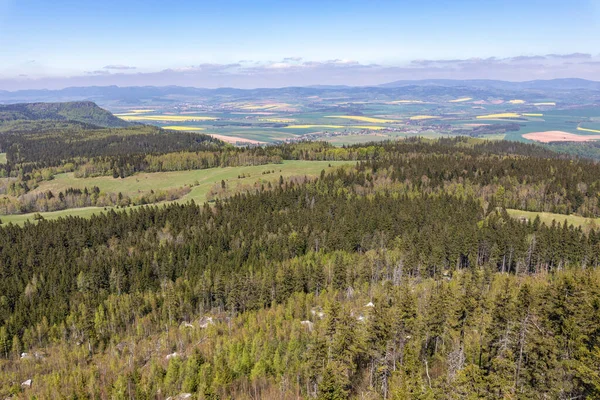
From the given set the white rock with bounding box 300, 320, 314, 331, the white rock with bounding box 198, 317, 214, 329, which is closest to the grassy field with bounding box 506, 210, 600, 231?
the white rock with bounding box 300, 320, 314, 331

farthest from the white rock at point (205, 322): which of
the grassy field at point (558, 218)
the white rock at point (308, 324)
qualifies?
the grassy field at point (558, 218)

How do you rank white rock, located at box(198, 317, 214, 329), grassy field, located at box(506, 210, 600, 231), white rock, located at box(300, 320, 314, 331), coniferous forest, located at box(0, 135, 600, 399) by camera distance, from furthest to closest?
grassy field, located at box(506, 210, 600, 231), white rock, located at box(198, 317, 214, 329), white rock, located at box(300, 320, 314, 331), coniferous forest, located at box(0, 135, 600, 399)

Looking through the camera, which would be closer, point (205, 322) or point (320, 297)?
point (320, 297)

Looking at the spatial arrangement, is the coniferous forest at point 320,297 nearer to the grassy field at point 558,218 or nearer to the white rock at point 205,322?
the white rock at point 205,322

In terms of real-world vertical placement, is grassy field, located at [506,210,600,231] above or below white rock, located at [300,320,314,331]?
above

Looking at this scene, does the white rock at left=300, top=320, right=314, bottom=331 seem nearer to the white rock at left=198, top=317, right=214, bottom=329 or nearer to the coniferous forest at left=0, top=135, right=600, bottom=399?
the coniferous forest at left=0, top=135, right=600, bottom=399

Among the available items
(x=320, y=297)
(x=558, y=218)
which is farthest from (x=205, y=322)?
(x=558, y=218)

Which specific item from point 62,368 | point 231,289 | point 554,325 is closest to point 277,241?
point 231,289

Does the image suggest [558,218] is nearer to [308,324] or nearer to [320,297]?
[320,297]

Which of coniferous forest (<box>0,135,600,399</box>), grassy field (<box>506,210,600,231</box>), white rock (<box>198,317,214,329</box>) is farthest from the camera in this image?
grassy field (<box>506,210,600,231</box>)
